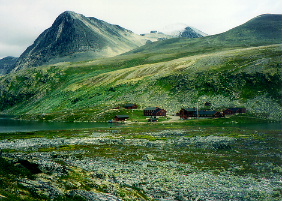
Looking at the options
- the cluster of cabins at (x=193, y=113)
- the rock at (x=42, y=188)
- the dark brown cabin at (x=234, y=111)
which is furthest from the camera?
the dark brown cabin at (x=234, y=111)

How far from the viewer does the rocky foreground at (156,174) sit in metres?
26.0

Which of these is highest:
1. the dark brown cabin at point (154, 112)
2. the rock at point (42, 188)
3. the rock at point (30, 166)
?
the dark brown cabin at point (154, 112)

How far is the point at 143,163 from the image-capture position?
4588 centimetres

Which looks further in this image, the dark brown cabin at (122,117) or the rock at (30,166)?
the dark brown cabin at (122,117)

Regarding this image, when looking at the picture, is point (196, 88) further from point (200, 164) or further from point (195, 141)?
point (200, 164)

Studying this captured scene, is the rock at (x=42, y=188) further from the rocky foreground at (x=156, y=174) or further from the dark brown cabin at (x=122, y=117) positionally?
the dark brown cabin at (x=122, y=117)

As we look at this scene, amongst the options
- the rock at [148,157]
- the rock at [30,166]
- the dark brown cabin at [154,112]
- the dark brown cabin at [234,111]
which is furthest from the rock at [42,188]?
the dark brown cabin at [234,111]

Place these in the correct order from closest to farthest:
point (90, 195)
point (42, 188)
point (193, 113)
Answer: point (42, 188)
point (90, 195)
point (193, 113)

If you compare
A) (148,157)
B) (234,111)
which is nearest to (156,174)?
(148,157)

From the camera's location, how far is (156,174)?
128 feet

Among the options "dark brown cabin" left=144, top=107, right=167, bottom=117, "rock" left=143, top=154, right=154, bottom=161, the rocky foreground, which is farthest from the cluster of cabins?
"rock" left=143, top=154, right=154, bottom=161

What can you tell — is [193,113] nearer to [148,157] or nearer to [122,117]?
[122,117]

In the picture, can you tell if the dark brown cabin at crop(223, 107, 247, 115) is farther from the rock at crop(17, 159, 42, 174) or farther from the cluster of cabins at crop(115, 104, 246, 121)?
the rock at crop(17, 159, 42, 174)

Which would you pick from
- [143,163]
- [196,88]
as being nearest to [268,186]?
[143,163]
